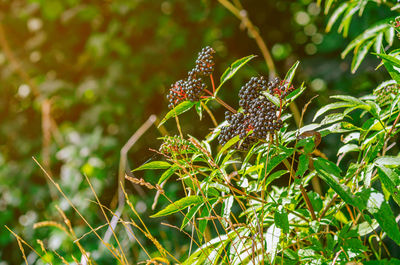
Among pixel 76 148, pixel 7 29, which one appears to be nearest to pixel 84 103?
pixel 76 148

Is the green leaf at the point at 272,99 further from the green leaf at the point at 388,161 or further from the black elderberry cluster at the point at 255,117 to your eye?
the green leaf at the point at 388,161

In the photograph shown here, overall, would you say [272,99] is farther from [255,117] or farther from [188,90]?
[188,90]

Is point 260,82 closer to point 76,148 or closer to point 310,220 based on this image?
point 310,220

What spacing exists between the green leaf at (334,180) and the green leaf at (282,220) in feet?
0.34

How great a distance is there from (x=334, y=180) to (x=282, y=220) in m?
Result: 0.12

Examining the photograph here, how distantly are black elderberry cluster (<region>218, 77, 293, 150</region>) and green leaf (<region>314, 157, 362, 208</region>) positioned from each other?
107 mm

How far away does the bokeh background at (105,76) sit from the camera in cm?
254

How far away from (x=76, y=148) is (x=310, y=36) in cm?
167

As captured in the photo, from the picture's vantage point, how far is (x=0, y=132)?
3107 mm

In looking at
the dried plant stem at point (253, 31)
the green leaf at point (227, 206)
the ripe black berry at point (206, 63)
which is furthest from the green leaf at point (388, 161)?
the dried plant stem at point (253, 31)

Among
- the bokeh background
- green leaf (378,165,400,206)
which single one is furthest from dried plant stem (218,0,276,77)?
green leaf (378,165,400,206)

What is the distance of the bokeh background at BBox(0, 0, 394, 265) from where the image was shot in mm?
2537

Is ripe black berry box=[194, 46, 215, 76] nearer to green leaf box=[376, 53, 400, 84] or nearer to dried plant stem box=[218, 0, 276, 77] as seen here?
green leaf box=[376, 53, 400, 84]

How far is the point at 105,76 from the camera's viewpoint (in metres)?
2.87
